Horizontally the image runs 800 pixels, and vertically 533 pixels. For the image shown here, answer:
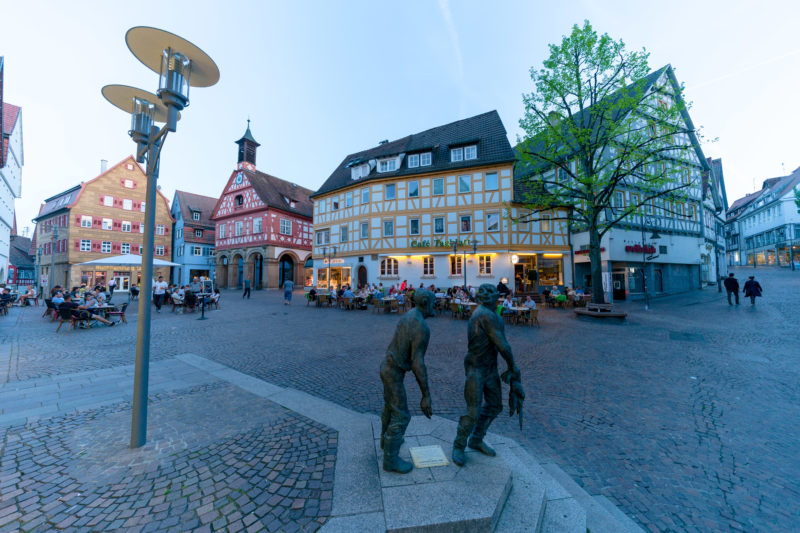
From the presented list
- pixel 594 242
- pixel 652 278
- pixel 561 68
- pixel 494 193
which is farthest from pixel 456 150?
pixel 652 278

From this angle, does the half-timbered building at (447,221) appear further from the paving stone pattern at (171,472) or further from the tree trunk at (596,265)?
the paving stone pattern at (171,472)

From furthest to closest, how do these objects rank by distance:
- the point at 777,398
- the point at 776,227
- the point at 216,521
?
the point at 776,227 → the point at 777,398 → the point at 216,521

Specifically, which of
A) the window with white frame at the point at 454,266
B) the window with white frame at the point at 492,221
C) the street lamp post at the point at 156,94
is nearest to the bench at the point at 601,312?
the window with white frame at the point at 492,221

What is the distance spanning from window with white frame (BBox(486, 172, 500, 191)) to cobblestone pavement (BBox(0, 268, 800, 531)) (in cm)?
1193

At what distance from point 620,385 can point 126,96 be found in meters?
8.08

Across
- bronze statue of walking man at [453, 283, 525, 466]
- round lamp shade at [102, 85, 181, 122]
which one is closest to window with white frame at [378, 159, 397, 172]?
round lamp shade at [102, 85, 181, 122]

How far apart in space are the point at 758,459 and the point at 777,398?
252 cm

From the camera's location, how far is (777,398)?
4.54 metres

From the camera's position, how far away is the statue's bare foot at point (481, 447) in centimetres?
265

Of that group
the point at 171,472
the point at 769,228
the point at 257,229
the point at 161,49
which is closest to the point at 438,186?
the point at 161,49

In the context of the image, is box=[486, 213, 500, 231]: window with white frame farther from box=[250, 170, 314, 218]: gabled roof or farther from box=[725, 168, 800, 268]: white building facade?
box=[725, 168, 800, 268]: white building facade

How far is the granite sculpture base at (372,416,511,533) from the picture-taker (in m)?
1.92

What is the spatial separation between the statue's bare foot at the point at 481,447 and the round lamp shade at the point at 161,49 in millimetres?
4491

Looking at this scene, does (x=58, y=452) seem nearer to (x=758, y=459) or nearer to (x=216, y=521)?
(x=216, y=521)
